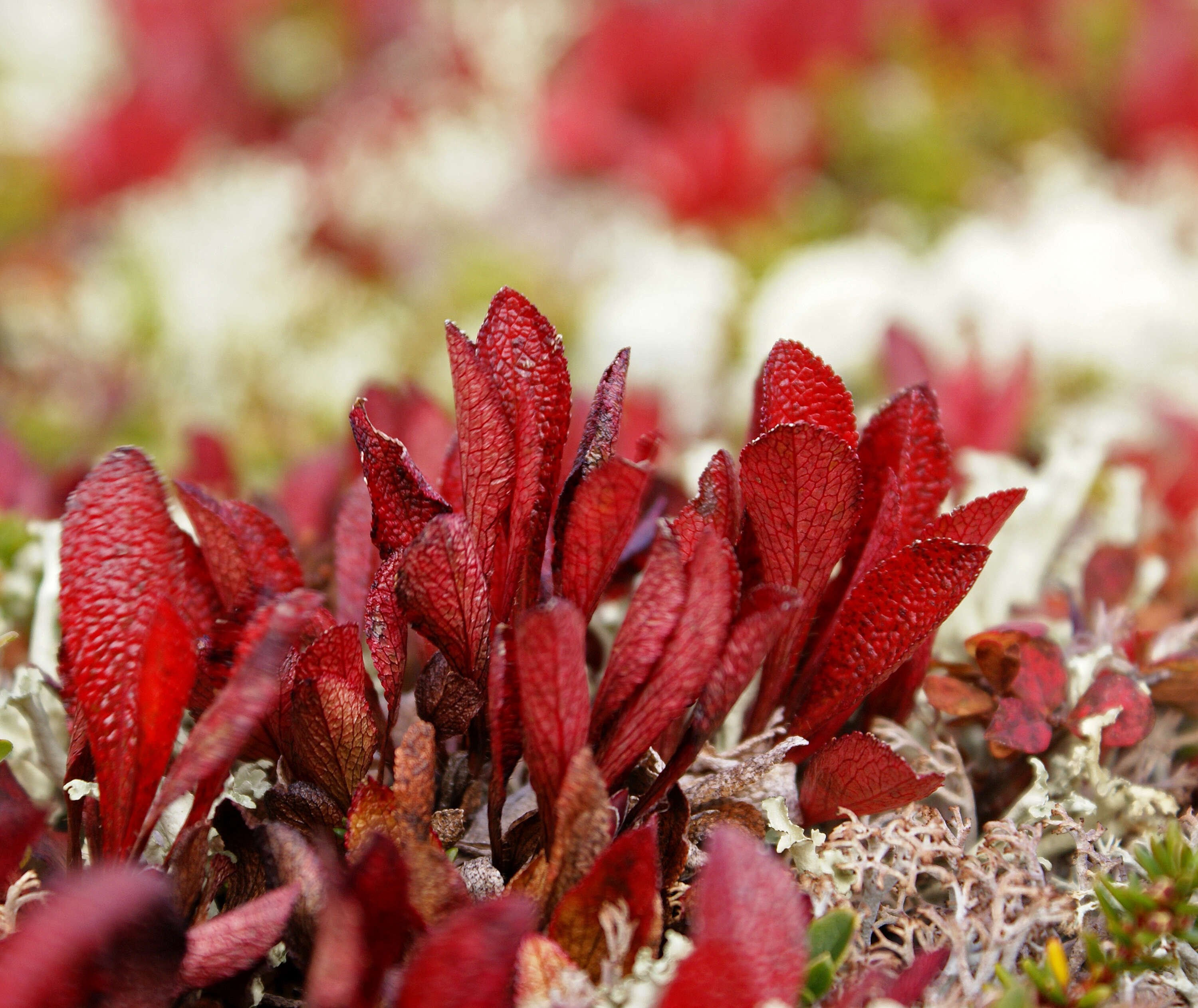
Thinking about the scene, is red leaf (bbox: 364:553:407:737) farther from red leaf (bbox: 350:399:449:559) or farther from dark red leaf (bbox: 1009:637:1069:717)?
dark red leaf (bbox: 1009:637:1069:717)

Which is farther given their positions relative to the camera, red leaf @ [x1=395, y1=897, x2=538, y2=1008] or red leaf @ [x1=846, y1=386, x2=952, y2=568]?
Answer: red leaf @ [x1=846, y1=386, x2=952, y2=568]

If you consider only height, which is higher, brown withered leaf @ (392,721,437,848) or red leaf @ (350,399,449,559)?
red leaf @ (350,399,449,559)

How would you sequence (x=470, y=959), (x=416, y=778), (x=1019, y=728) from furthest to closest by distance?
(x=1019, y=728) → (x=416, y=778) → (x=470, y=959)

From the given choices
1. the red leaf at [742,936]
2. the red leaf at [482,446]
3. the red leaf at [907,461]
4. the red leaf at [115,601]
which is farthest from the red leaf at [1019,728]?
the red leaf at [115,601]

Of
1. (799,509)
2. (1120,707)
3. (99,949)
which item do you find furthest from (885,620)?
(99,949)

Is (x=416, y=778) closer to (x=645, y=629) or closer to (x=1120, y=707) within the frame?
(x=645, y=629)

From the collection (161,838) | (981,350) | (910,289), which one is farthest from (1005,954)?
(910,289)

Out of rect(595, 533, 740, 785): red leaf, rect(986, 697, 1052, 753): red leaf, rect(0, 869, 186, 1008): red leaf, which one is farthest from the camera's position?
rect(986, 697, 1052, 753): red leaf

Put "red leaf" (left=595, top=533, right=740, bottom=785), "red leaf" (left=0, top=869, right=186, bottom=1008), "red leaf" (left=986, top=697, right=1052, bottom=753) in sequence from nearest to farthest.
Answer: "red leaf" (left=0, top=869, right=186, bottom=1008), "red leaf" (left=595, top=533, right=740, bottom=785), "red leaf" (left=986, top=697, right=1052, bottom=753)

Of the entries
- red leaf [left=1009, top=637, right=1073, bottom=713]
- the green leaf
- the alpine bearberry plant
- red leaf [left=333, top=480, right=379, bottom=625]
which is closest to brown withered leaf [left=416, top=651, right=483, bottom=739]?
the alpine bearberry plant
